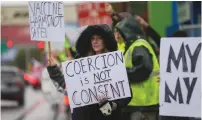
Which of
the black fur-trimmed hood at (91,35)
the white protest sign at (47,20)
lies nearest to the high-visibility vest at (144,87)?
the black fur-trimmed hood at (91,35)

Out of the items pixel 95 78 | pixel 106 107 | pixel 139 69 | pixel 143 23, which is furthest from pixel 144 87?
pixel 143 23

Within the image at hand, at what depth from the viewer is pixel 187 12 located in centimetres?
1247

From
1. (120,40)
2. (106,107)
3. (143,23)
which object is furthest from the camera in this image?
(143,23)

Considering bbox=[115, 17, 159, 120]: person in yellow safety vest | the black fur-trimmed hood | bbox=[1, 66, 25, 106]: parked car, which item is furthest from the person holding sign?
bbox=[1, 66, 25, 106]: parked car

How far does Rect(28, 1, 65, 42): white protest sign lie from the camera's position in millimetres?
6579

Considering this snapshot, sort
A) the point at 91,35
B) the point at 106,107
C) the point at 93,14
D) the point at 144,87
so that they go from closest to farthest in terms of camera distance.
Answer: the point at 106,107 < the point at 91,35 < the point at 144,87 < the point at 93,14

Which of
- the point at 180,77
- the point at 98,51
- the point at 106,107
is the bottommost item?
the point at 106,107

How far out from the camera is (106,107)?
5742 millimetres

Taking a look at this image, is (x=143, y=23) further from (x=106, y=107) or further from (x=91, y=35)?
(x=106, y=107)

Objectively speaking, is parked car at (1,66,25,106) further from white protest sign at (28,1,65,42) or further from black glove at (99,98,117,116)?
black glove at (99,98,117,116)

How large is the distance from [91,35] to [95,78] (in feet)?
1.41

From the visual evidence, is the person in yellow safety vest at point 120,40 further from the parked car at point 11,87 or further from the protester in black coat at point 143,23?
the parked car at point 11,87

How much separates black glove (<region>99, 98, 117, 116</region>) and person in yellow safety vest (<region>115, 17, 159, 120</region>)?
2.27 feet

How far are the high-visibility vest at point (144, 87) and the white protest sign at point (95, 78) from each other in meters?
0.63
